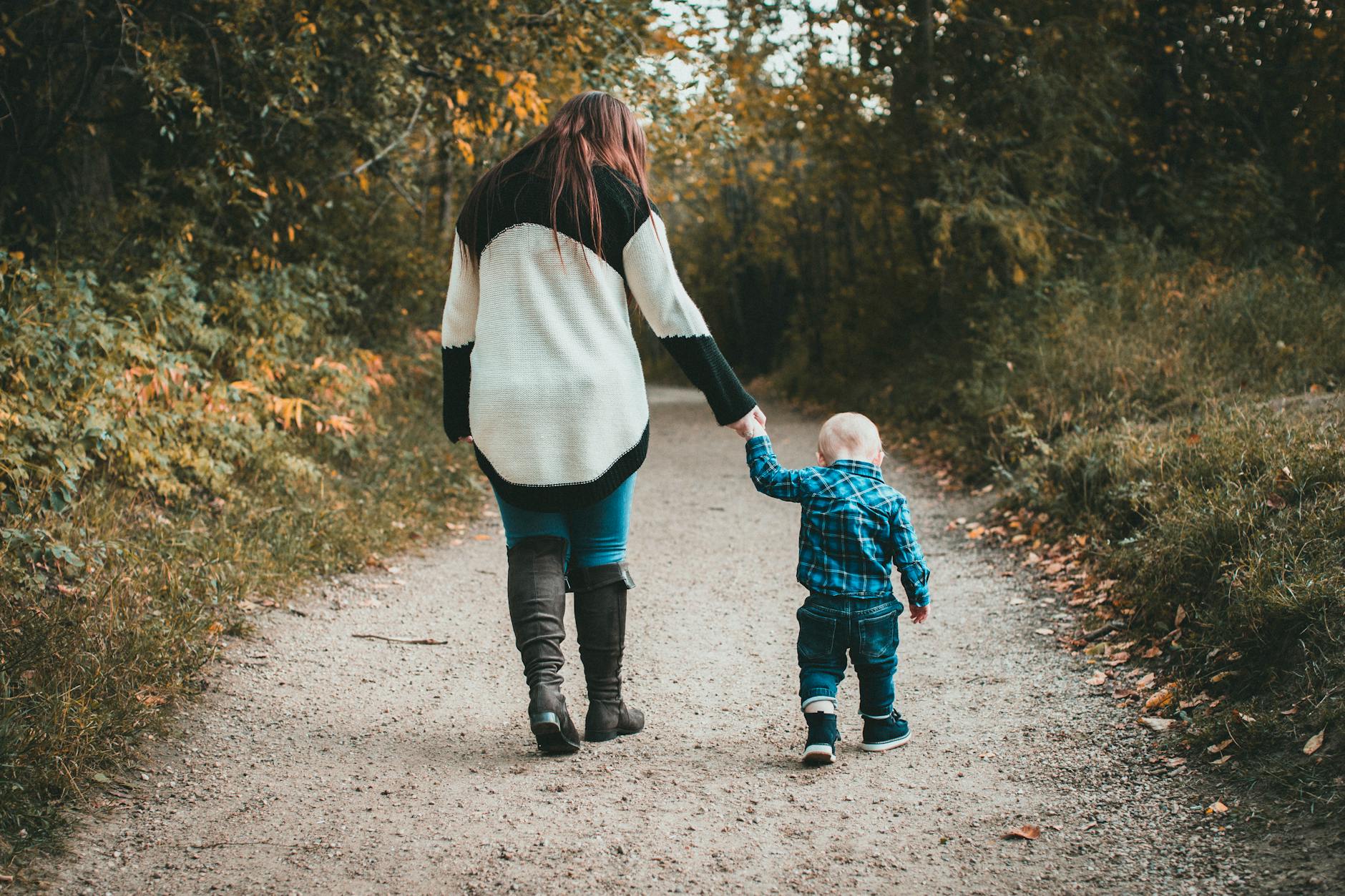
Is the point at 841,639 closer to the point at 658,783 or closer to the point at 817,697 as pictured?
the point at 817,697

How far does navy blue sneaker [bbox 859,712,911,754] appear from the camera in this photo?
3574mm

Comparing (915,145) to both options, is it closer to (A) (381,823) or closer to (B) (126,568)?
(B) (126,568)

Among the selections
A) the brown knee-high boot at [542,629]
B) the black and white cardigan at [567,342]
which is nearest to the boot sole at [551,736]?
the brown knee-high boot at [542,629]

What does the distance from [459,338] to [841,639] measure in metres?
1.53

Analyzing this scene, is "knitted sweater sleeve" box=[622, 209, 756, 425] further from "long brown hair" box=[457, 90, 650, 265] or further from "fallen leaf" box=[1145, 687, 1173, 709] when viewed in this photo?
"fallen leaf" box=[1145, 687, 1173, 709]

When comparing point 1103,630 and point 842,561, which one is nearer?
point 842,561

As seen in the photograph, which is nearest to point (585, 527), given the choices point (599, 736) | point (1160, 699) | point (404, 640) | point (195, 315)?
point (599, 736)

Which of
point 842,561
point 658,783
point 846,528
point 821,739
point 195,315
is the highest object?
point 195,315

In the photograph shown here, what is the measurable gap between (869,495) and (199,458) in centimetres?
401

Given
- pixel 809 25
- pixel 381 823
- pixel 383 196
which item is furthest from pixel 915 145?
pixel 381 823

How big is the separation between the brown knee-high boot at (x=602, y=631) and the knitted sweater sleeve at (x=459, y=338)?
62cm

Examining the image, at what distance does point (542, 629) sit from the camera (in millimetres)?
3434

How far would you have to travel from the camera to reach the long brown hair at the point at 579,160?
330cm

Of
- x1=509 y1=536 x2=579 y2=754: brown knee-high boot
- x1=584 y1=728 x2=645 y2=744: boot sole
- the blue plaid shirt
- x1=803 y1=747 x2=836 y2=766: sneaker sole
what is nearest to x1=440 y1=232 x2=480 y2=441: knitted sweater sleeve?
x1=509 y1=536 x2=579 y2=754: brown knee-high boot
